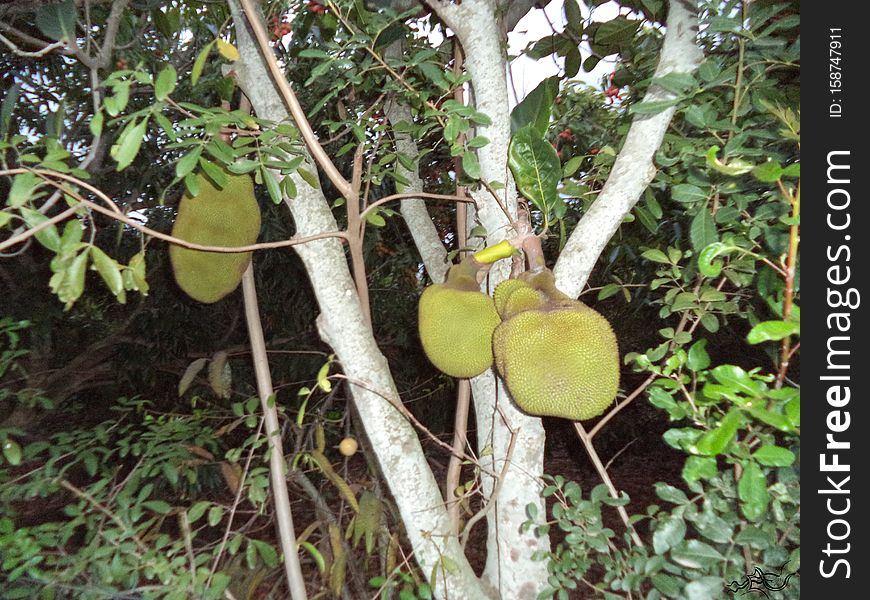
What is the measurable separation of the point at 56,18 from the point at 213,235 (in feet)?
1.37

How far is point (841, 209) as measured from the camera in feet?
1.75

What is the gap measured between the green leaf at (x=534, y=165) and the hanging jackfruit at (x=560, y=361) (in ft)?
0.53

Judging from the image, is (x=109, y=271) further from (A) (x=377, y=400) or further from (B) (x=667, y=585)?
(B) (x=667, y=585)

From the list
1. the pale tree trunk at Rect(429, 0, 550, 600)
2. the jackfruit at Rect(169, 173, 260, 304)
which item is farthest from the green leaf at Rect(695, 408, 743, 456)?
the jackfruit at Rect(169, 173, 260, 304)

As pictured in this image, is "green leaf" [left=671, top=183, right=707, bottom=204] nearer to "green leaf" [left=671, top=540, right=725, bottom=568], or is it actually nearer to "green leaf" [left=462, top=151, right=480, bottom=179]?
"green leaf" [left=462, top=151, right=480, bottom=179]

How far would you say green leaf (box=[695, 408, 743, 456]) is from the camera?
0.43 m

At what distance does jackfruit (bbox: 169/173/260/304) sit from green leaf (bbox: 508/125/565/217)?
0.56 m

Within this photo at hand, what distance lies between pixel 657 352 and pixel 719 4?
452mm

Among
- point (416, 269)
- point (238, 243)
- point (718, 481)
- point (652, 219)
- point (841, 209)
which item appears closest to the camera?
point (841, 209)

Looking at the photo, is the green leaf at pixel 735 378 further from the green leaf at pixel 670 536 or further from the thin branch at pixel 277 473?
the thin branch at pixel 277 473

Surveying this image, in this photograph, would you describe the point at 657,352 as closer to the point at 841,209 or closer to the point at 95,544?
the point at 841,209

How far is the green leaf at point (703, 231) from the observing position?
661 millimetres

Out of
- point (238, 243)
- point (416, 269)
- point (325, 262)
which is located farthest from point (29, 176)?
point (416, 269)

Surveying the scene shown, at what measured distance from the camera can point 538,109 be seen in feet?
2.72
